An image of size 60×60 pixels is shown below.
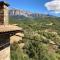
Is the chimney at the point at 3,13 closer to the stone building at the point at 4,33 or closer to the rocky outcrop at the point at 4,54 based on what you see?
the stone building at the point at 4,33

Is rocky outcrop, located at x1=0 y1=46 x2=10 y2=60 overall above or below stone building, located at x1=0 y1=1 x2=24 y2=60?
below

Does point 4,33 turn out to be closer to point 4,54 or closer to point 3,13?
point 4,54

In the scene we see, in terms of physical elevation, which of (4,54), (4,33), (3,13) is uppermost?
(3,13)

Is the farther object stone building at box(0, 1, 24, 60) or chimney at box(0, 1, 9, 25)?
chimney at box(0, 1, 9, 25)

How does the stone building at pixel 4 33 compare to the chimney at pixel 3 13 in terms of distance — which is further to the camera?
the chimney at pixel 3 13

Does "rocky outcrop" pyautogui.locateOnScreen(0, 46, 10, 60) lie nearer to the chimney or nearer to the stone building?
the stone building

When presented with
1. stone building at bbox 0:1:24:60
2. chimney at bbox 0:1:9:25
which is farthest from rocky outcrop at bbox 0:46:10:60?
chimney at bbox 0:1:9:25

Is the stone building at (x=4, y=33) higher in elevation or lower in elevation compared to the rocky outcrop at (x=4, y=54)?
higher

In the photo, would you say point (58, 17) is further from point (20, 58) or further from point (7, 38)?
point (7, 38)

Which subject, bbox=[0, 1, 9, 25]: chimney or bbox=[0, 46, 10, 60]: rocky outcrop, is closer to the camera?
bbox=[0, 46, 10, 60]: rocky outcrop

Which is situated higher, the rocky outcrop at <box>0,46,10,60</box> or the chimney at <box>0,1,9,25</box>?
the chimney at <box>0,1,9,25</box>

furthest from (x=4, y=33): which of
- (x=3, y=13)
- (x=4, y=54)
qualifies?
(x=3, y=13)

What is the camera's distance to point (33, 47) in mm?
25000

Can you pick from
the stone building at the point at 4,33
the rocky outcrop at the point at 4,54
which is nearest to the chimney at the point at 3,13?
the stone building at the point at 4,33
